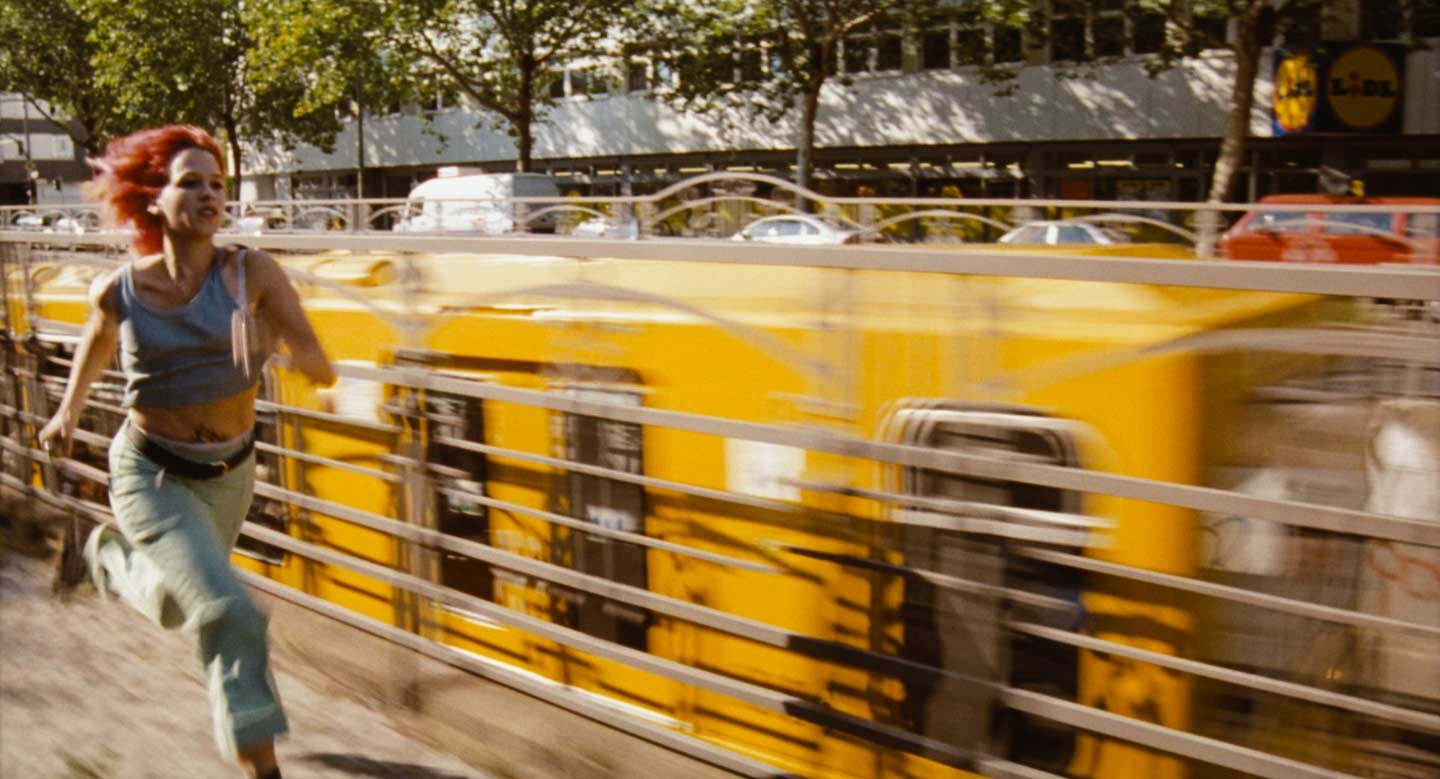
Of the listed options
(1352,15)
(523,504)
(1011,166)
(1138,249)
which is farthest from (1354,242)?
(1011,166)

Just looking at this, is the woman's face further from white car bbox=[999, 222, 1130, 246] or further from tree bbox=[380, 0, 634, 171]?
tree bbox=[380, 0, 634, 171]

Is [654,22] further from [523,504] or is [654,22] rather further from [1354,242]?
[523,504]

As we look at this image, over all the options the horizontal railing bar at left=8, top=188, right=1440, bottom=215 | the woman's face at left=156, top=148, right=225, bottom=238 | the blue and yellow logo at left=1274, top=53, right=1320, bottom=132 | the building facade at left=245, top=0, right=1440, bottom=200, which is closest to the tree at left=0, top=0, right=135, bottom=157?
the building facade at left=245, top=0, right=1440, bottom=200

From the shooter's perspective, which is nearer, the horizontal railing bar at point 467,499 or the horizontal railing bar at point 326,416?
the horizontal railing bar at point 467,499

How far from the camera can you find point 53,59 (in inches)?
2189

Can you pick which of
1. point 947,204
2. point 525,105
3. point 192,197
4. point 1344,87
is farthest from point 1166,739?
point 525,105

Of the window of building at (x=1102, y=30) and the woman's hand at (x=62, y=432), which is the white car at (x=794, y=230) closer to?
the woman's hand at (x=62, y=432)

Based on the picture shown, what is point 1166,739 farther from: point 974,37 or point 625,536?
point 974,37

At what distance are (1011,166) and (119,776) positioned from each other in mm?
34249

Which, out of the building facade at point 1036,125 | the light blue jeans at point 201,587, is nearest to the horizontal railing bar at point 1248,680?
the light blue jeans at point 201,587

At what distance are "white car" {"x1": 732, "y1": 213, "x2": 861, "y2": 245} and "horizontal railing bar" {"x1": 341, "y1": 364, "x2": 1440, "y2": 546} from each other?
278 centimetres

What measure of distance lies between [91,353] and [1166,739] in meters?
2.73

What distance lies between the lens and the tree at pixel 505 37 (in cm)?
3575

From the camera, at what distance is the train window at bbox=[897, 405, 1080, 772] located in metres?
3.01
